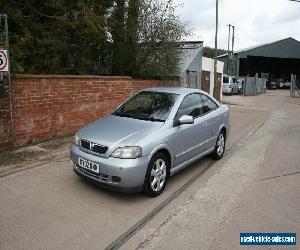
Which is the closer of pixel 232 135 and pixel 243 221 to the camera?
pixel 243 221

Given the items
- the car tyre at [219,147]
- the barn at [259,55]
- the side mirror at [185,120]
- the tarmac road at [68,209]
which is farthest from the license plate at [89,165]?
the barn at [259,55]

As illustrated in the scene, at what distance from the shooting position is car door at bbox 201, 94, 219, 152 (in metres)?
6.46

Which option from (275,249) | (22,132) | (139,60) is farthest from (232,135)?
(275,249)

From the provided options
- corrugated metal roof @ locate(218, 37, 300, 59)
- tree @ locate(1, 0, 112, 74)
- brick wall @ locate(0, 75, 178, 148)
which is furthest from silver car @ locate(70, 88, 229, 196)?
corrugated metal roof @ locate(218, 37, 300, 59)

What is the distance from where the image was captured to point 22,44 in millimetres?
8688

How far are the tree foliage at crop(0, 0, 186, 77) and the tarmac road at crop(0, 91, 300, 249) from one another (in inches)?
130

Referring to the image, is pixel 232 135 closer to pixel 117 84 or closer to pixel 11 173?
pixel 117 84

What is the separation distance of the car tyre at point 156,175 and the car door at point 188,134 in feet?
0.94

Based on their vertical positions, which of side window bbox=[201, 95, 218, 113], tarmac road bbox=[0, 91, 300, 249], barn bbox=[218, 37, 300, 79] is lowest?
tarmac road bbox=[0, 91, 300, 249]

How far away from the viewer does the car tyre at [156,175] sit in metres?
4.84

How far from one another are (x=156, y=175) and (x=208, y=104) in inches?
98.8

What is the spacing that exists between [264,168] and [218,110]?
1515mm

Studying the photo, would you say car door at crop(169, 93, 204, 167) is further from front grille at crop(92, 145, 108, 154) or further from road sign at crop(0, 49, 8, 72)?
road sign at crop(0, 49, 8, 72)

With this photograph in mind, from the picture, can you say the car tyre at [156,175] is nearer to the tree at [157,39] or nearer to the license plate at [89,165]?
the license plate at [89,165]
